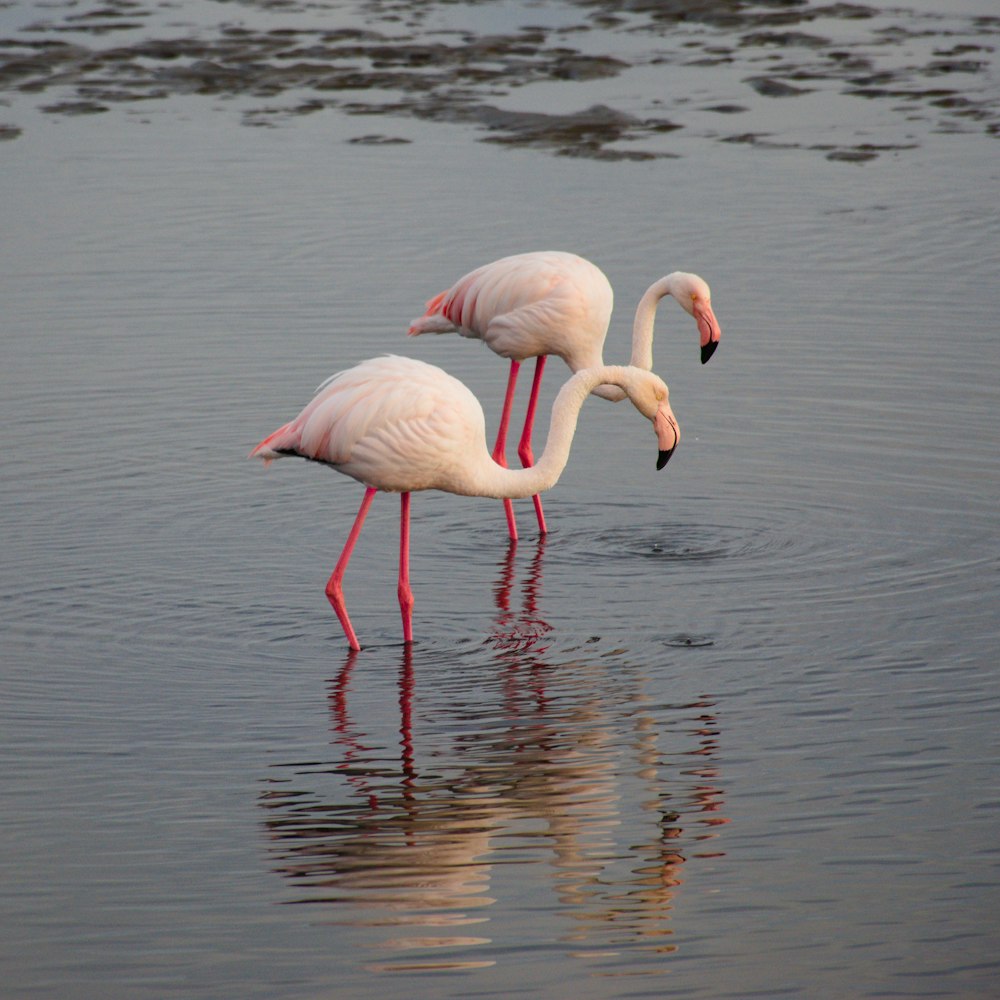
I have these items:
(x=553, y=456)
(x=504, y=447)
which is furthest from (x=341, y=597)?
(x=504, y=447)

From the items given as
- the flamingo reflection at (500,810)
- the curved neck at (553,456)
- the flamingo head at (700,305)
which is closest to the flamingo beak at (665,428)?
the curved neck at (553,456)

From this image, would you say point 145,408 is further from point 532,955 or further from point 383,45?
point 383,45

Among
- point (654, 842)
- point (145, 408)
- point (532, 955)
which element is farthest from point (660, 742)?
point (145, 408)

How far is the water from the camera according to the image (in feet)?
16.6

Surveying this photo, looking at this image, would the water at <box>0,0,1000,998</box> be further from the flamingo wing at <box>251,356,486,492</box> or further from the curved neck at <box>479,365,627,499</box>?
the flamingo wing at <box>251,356,486,492</box>

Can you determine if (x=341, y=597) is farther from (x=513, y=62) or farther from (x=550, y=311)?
(x=513, y=62)

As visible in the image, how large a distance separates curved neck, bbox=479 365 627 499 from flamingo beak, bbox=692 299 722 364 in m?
1.46

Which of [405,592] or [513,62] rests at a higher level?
[405,592]

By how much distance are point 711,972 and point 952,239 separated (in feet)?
31.7

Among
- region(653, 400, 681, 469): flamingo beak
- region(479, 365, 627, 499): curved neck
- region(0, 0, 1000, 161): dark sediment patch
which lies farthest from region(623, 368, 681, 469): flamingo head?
region(0, 0, 1000, 161): dark sediment patch

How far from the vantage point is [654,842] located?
552 cm

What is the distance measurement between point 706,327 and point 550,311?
82cm

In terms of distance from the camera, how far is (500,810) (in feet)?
18.9

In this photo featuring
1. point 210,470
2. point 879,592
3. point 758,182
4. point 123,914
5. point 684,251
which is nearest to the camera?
point 123,914
